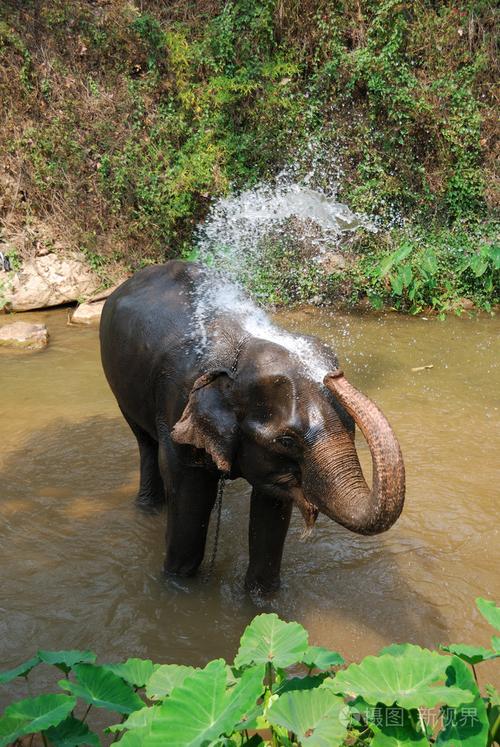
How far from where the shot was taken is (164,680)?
2.24 metres

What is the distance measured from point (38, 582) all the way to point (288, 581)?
1464mm

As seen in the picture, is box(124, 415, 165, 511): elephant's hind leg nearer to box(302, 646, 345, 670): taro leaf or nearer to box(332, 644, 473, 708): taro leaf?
box(302, 646, 345, 670): taro leaf

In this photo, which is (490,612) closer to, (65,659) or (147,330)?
(65,659)

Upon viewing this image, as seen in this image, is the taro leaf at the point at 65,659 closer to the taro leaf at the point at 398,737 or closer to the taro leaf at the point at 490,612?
the taro leaf at the point at 398,737

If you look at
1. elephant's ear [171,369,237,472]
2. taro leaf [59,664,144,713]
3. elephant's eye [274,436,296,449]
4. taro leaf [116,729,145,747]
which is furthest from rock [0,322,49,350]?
taro leaf [116,729,145,747]

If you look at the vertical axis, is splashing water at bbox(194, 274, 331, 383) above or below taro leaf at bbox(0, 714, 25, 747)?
above

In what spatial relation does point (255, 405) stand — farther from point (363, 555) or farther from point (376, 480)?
point (363, 555)

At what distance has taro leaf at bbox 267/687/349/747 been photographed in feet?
6.46

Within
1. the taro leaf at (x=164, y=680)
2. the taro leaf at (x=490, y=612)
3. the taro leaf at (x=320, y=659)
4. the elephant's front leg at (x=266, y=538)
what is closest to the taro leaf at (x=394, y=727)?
the taro leaf at (x=320, y=659)

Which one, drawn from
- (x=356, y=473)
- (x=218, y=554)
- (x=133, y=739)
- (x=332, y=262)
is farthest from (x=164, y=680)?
(x=332, y=262)

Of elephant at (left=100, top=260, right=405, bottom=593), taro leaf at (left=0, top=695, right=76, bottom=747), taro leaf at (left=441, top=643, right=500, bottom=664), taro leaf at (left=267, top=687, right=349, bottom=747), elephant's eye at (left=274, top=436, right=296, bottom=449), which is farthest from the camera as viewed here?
elephant's eye at (left=274, top=436, right=296, bottom=449)

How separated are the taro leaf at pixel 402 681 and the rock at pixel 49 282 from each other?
9.53 metres

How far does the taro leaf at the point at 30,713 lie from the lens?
2074 mm

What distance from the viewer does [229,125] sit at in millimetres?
12016
